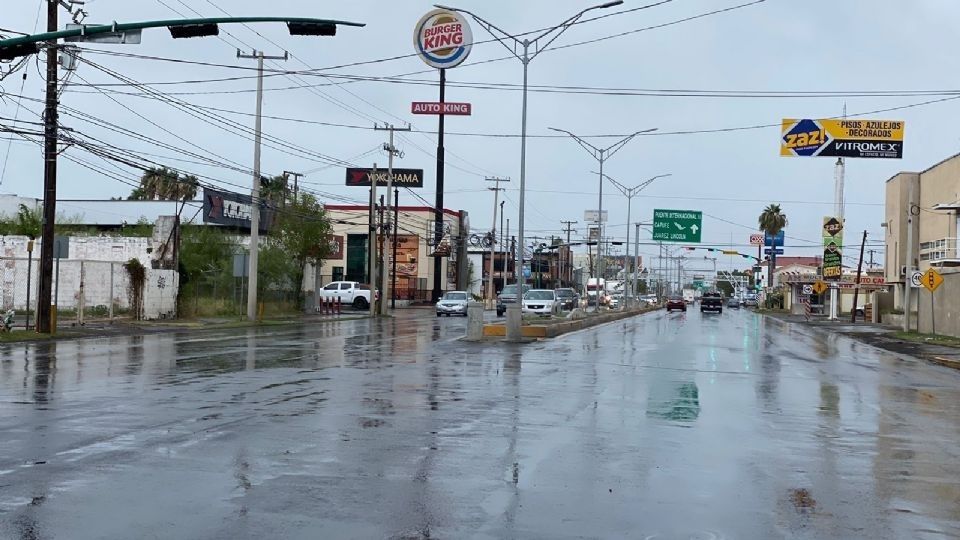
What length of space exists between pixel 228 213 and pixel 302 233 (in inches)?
355

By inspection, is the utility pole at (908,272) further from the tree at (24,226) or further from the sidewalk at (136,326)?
the tree at (24,226)

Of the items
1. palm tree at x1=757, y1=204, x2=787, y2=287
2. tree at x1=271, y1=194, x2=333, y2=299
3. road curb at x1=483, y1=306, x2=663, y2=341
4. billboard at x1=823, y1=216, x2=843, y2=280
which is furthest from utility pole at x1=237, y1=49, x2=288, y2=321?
palm tree at x1=757, y1=204, x2=787, y2=287

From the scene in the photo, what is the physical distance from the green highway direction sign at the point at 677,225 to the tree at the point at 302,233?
24556mm

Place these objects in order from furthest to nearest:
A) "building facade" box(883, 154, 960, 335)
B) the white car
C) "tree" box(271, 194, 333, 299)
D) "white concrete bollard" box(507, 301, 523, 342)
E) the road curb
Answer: "tree" box(271, 194, 333, 299) < the white car < "building facade" box(883, 154, 960, 335) < the road curb < "white concrete bollard" box(507, 301, 523, 342)

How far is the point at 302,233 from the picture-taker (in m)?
65.3

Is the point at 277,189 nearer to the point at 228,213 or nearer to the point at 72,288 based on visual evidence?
the point at 228,213

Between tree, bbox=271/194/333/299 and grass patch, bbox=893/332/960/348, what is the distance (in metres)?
35.5

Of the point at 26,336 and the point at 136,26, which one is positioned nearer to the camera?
the point at 136,26

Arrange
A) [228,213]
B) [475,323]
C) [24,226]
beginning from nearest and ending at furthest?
1. [475,323]
2. [24,226]
3. [228,213]

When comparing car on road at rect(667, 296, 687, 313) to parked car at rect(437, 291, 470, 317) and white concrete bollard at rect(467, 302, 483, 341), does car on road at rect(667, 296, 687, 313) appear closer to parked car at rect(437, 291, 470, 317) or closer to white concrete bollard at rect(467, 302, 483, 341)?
parked car at rect(437, 291, 470, 317)

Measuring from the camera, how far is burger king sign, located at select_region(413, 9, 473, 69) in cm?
6200

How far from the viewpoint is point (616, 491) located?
30.8 feet

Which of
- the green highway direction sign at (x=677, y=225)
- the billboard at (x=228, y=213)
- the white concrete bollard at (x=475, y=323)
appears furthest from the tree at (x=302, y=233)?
the white concrete bollard at (x=475, y=323)

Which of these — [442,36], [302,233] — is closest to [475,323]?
[442,36]
